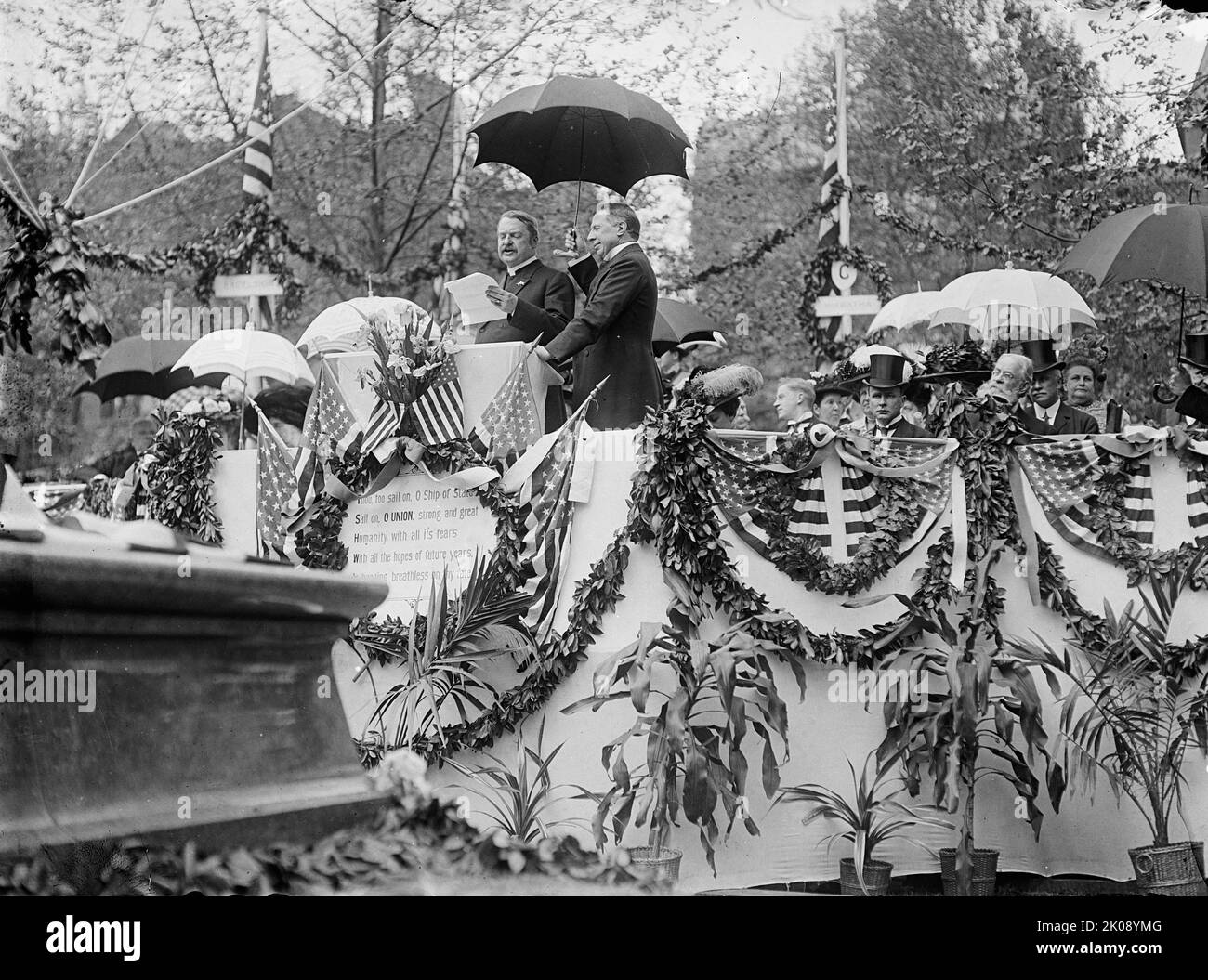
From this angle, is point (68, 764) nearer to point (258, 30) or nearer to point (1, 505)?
point (1, 505)

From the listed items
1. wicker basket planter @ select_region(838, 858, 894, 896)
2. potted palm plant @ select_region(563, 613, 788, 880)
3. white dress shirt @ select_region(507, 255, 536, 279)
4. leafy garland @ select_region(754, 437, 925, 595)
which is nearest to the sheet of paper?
white dress shirt @ select_region(507, 255, 536, 279)

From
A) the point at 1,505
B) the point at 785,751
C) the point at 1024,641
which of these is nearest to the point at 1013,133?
the point at 1024,641

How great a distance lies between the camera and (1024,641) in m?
4.99

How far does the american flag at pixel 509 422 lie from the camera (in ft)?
18.0

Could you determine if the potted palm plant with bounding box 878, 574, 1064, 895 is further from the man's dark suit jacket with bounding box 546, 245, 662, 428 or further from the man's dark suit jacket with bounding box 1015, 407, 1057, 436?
the man's dark suit jacket with bounding box 546, 245, 662, 428

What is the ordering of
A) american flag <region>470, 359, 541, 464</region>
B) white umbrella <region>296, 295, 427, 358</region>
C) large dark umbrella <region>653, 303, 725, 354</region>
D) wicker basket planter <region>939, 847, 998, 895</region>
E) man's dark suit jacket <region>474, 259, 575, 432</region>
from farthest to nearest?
large dark umbrella <region>653, 303, 725, 354</region>
white umbrella <region>296, 295, 427, 358</region>
man's dark suit jacket <region>474, 259, 575, 432</region>
american flag <region>470, 359, 541, 464</region>
wicker basket planter <region>939, 847, 998, 895</region>

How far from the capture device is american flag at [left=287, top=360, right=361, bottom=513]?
5461 millimetres

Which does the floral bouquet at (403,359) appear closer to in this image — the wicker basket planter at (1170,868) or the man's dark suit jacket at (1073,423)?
the man's dark suit jacket at (1073,423)

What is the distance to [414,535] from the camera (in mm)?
5316

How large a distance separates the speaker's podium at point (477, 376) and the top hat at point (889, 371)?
1.48 m

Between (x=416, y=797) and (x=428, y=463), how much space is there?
1.43m

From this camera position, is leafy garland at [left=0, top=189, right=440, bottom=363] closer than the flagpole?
Yes

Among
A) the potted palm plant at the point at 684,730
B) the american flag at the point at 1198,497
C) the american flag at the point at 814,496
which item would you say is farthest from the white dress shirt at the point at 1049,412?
the potted palm plant at the point at 684,730

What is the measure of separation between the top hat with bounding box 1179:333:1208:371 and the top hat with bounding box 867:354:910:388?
3.94 feet
